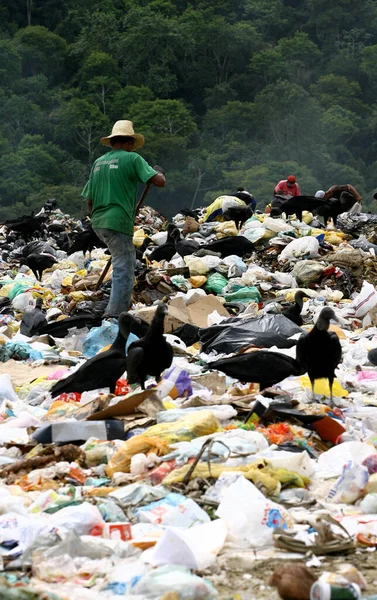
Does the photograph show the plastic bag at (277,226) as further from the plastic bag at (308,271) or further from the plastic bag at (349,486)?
the plastic bag at (349,486)

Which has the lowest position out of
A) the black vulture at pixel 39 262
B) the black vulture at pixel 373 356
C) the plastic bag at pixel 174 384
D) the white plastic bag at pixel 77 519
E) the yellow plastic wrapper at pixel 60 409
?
the black vulture at pixel 39 262

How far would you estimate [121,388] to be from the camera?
5879 mm

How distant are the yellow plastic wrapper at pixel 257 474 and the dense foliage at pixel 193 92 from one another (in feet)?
113

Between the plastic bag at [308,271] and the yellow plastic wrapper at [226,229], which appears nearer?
the plastic bag at [308,271]

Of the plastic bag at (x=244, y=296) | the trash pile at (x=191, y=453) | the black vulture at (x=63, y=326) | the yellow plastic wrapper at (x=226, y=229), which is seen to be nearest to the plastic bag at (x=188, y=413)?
the trash pile at (x=191, y=453)

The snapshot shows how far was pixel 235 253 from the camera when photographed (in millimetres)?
11219

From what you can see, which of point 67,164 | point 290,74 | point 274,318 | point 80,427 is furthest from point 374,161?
point 80,427

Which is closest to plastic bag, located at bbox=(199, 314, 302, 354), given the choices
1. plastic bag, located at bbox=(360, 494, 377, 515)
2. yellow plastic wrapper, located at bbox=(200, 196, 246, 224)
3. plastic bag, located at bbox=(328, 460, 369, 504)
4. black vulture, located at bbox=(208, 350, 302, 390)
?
black vulture, located at bbox=(208, 350, 302, 390)

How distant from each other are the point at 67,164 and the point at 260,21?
18371mm

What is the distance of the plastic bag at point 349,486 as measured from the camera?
3.78m

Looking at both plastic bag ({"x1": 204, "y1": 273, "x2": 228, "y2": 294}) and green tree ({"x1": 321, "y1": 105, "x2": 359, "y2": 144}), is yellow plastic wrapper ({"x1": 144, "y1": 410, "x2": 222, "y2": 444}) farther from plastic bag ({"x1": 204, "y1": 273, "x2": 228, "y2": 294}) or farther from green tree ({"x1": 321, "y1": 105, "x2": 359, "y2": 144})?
green tree ({"x1": 321, "y1": 105, "x2": 359, "y2": 144})

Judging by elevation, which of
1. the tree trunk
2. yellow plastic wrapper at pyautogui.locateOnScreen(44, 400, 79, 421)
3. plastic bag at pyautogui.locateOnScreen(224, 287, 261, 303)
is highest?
yellow plastic wrapper at pyautogui.locateOnScreen(44, 400, 79, 421)

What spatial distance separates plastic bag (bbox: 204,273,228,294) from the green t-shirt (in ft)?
7.25

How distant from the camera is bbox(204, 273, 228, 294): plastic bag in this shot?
32.0 feet
